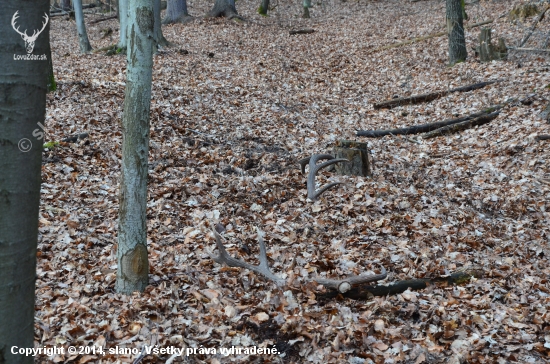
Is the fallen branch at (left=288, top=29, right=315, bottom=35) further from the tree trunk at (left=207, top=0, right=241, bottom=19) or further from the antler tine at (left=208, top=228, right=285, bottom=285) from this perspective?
the antler tine at (left=208, top=228, right=285, bottom=285)

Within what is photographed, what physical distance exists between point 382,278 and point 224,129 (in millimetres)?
6196

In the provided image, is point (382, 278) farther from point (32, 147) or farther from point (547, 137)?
point (547, 137)

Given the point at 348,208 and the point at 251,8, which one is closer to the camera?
the point at 348,208

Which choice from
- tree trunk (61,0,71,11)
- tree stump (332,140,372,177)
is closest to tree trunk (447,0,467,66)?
tree stump (332,140,372,177)

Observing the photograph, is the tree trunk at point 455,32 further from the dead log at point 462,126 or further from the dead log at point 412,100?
the dead log at point 462,126

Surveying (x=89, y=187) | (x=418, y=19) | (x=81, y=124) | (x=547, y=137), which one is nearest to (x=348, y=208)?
(x=89, y=187)

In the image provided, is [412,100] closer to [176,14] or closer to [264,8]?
[176,14]

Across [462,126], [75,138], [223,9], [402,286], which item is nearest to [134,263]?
[402,286]

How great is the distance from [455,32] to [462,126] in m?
5.29

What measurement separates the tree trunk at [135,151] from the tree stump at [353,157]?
173 inches

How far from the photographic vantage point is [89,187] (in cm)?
724

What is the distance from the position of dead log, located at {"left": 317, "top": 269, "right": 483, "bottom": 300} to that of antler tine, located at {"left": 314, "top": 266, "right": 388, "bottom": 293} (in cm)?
8

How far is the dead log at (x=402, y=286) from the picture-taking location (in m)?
4.89

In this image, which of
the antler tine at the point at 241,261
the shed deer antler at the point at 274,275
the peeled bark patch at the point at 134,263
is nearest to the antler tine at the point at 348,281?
the shed deer antler at the point at 274,275
